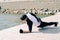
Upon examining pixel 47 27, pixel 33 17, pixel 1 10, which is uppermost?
pixel 33 17

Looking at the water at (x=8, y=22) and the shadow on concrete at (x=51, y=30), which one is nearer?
the shadow on concrete at (x=51, y=30)

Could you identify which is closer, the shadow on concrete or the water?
the shadow on concrete

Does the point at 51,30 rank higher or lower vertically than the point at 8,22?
higher

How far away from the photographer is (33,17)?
29.0ft

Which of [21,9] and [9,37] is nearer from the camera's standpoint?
[9,37]

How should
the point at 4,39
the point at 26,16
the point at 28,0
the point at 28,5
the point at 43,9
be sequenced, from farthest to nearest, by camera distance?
the point at 28,0 → the point at 28,5 → the point at 43,9 → the point at 26,16 → the point at 4,39

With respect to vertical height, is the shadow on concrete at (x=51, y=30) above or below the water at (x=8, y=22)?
above

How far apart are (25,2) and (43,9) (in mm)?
3461

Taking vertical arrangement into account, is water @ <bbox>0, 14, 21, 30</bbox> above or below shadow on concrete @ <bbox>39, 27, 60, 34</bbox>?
below

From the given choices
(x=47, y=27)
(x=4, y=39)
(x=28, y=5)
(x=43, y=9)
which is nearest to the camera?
(x=4, y=39)

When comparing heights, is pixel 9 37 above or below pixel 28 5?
above

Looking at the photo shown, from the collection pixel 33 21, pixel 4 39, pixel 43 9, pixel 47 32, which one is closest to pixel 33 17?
pixel 33 21

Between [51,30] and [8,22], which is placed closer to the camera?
[51,30]

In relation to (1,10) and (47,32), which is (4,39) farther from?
(1,10)
